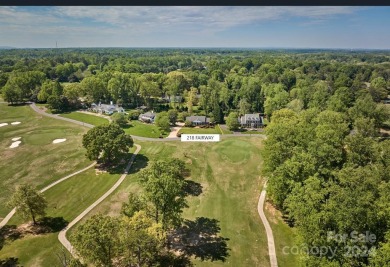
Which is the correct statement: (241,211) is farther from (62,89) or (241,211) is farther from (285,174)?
(62,89)

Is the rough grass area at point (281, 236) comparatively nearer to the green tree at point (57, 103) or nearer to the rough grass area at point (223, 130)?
the rough grass area at point (223, 130)

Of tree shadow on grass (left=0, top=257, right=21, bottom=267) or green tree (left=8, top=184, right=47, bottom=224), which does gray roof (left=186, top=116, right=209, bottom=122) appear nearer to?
green tree (left=8, top=184, right=47, bottom=224)

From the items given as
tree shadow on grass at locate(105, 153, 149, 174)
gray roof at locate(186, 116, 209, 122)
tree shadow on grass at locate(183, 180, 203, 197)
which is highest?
gray roof at locate(186, 116, 209, 122)

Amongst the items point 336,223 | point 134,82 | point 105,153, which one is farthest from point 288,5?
point 134,82

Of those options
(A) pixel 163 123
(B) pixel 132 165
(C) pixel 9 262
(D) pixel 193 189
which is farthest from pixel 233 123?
(C) pixel 9 262

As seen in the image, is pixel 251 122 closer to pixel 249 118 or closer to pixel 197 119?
pixel 249 118

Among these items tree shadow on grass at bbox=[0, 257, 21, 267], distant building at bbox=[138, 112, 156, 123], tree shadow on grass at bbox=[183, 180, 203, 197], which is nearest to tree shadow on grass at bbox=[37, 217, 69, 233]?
tree shadow on grass at bbox=[0, 257, 21, 267]
